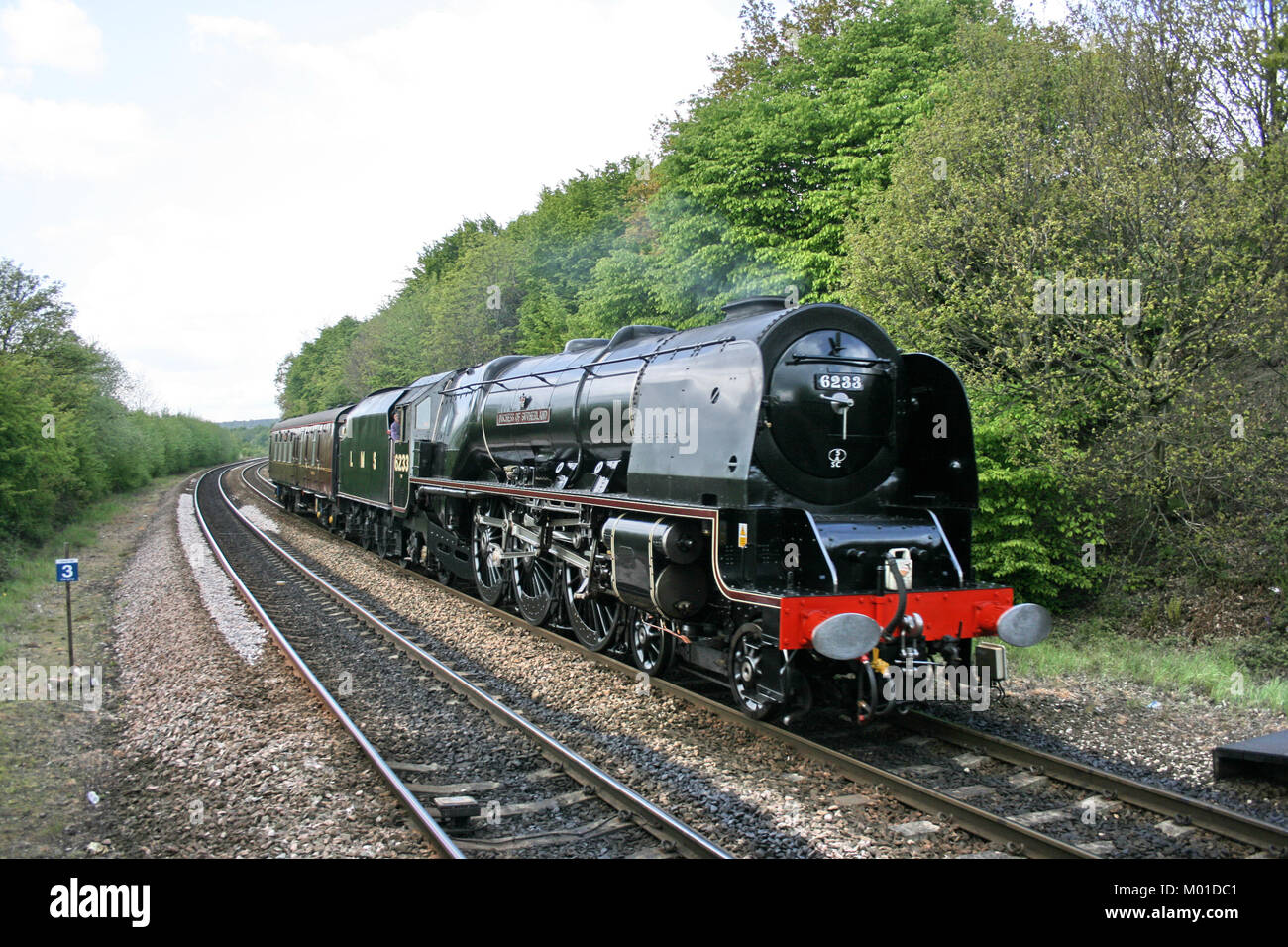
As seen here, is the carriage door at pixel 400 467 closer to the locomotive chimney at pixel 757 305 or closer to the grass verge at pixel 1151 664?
the locomotive chimney at pixel 757 305

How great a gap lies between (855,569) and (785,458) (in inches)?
40.5

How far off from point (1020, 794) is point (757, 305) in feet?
14.4

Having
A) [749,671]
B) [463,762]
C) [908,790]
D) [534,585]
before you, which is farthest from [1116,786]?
[534,585]

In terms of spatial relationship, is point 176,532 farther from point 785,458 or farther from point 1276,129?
point 1276,129

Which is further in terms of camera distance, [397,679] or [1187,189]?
[1187,189]

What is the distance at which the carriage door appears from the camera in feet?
49.2

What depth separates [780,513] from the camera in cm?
646

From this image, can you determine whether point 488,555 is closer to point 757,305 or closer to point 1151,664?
point 757,305

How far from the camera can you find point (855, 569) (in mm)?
6387

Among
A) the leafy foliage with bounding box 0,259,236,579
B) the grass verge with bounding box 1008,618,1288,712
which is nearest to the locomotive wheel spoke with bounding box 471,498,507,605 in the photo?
the grass verge with bounding box 1008,618,1288,712

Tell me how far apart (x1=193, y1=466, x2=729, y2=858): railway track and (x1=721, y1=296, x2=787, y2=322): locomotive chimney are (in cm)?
405

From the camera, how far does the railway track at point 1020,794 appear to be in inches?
180

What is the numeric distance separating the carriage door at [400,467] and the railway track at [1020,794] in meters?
9.58
